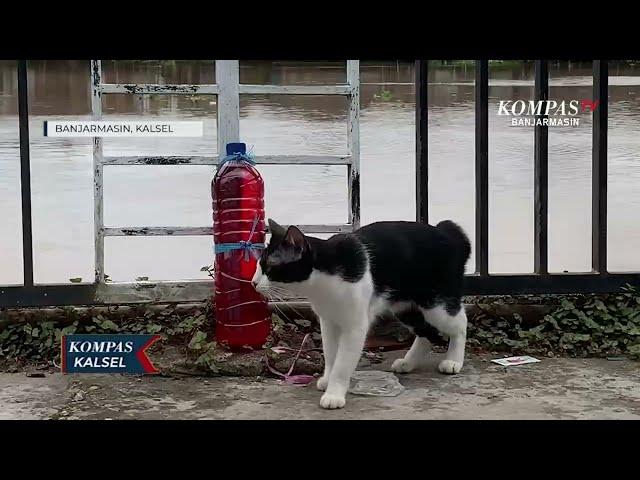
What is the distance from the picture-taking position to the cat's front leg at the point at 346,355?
3990 millimetres

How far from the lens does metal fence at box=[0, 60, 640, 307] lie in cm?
472

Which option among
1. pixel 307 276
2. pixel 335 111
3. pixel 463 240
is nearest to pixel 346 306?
pixel 307 276

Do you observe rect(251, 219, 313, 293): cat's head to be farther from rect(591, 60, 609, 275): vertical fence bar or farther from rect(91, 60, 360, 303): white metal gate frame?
rect(591, 60, 609, 275): vertical fence bar

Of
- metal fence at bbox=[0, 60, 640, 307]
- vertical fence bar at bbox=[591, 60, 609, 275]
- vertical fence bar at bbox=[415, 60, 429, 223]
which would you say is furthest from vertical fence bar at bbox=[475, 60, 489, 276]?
vertical fence bar at bbox=[591, 60, 609, 275]

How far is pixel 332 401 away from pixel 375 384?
0.34m

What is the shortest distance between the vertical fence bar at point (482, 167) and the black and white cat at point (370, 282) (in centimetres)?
43

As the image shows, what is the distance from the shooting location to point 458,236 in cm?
453

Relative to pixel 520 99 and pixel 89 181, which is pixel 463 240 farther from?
pixel 89 181

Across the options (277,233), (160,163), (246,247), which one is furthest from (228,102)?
(277,233)

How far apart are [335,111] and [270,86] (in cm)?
123

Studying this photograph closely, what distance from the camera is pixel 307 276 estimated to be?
3.92 m
